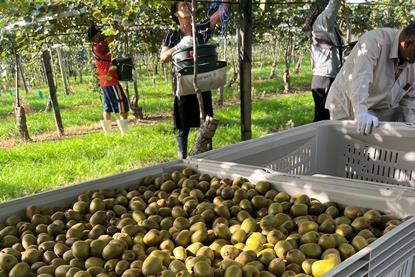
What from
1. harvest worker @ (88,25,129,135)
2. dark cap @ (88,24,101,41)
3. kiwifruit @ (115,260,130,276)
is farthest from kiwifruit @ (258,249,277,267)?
harvest worker @ (88,25,129,135)

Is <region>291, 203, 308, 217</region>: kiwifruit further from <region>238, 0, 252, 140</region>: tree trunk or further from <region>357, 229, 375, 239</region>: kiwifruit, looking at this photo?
<region>238, 0, 252, 140</region>: tree trunk

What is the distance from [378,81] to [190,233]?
6.79 feet

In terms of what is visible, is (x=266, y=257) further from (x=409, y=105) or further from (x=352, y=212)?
(x=409, y=105)

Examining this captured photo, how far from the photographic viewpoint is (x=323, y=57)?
4438 mm

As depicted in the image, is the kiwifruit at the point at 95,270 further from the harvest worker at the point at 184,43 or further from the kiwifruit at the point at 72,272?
the harvest worker at the point at 184,43

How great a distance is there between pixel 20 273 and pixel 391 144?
2192mm

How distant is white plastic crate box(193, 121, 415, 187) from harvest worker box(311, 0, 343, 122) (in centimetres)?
168

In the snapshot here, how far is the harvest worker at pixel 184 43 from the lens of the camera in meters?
3.75

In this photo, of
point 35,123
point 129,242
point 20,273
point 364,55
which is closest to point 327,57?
point 364,55

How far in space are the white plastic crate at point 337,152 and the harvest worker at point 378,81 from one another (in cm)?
13

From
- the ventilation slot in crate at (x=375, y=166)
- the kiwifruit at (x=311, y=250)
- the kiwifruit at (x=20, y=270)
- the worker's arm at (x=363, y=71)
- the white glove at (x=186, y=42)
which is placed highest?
the white glove at (x=186, y=42)

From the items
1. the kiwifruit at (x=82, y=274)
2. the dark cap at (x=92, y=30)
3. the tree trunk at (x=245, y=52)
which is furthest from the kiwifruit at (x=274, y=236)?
the dark cap at (x=92, y=30)

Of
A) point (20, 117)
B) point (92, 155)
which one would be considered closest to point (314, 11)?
point (92, 155)

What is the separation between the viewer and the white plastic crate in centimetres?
249
